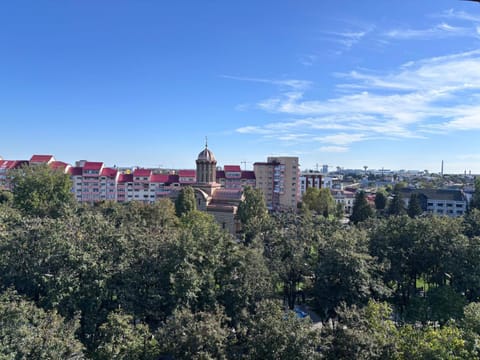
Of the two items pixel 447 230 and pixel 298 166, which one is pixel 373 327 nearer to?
pixel 447 230

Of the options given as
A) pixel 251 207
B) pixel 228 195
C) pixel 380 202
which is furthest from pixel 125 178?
pixel 380 202

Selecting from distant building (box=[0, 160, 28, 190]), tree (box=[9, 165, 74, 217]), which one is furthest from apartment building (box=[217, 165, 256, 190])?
distant building (box=[0, 160, 28, 190])

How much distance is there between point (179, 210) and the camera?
116 feet

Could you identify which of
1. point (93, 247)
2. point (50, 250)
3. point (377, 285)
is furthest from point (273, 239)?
point (50, 250)

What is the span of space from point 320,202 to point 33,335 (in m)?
44.1

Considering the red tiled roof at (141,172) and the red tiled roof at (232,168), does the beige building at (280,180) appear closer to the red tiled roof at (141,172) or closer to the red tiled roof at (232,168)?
the red tiled roof at (232,168)

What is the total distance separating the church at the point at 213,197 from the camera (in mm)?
39875

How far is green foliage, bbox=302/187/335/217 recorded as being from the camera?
50719mm

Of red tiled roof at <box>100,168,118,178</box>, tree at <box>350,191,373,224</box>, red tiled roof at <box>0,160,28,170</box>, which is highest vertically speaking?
red tiled roof at <box>0,160,28,170</box>

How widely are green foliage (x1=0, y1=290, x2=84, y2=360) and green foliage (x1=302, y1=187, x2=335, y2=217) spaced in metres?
41.8

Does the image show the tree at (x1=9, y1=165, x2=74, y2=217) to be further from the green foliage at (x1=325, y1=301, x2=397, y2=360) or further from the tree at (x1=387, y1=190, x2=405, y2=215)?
the tree at (x1=387, y1=190, x2=405, y2=215)

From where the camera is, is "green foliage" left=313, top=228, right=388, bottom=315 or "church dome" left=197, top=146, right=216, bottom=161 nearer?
"green foliage" left=313, top=228, right=388, bottom=315

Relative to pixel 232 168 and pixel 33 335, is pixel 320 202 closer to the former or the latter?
pixel 232 168

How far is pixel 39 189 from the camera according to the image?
3588 centimetres
